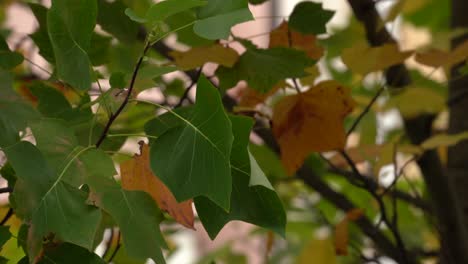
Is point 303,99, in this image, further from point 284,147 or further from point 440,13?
point 440,13

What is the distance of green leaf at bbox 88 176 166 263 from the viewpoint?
269 millimetres

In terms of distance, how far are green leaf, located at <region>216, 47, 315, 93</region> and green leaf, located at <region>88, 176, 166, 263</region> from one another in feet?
0.34

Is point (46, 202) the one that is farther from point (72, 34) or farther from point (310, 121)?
point (310, 121)

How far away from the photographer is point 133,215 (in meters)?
0.28

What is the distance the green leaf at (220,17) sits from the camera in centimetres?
25

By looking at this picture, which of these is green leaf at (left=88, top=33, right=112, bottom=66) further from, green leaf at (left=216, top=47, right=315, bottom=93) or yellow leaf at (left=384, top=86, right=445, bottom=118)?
yellow leaf at (left=384, top=86, right=445, bottom=118)

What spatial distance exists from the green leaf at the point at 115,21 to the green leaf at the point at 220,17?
0.13 m

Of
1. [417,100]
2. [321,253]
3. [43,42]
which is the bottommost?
[321,253]

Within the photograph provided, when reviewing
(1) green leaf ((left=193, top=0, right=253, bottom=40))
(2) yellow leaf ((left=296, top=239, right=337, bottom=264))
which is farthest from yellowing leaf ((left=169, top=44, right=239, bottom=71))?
(2) yellow leaf ((left=296, top=239, right=337, bottom=264))

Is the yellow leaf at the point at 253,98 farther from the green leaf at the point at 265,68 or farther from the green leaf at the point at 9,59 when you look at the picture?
the green leaf at the point at 9,59

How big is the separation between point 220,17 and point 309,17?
145mm

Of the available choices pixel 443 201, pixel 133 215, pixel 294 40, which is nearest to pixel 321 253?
pixel 443 201

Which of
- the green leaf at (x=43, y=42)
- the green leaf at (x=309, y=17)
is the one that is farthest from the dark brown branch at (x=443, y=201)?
the green leaf at (x=43, y=42)

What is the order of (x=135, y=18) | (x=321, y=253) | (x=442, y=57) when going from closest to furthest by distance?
(x=135, y=18) < (x=442, y=57) < (x=321, y=253)
